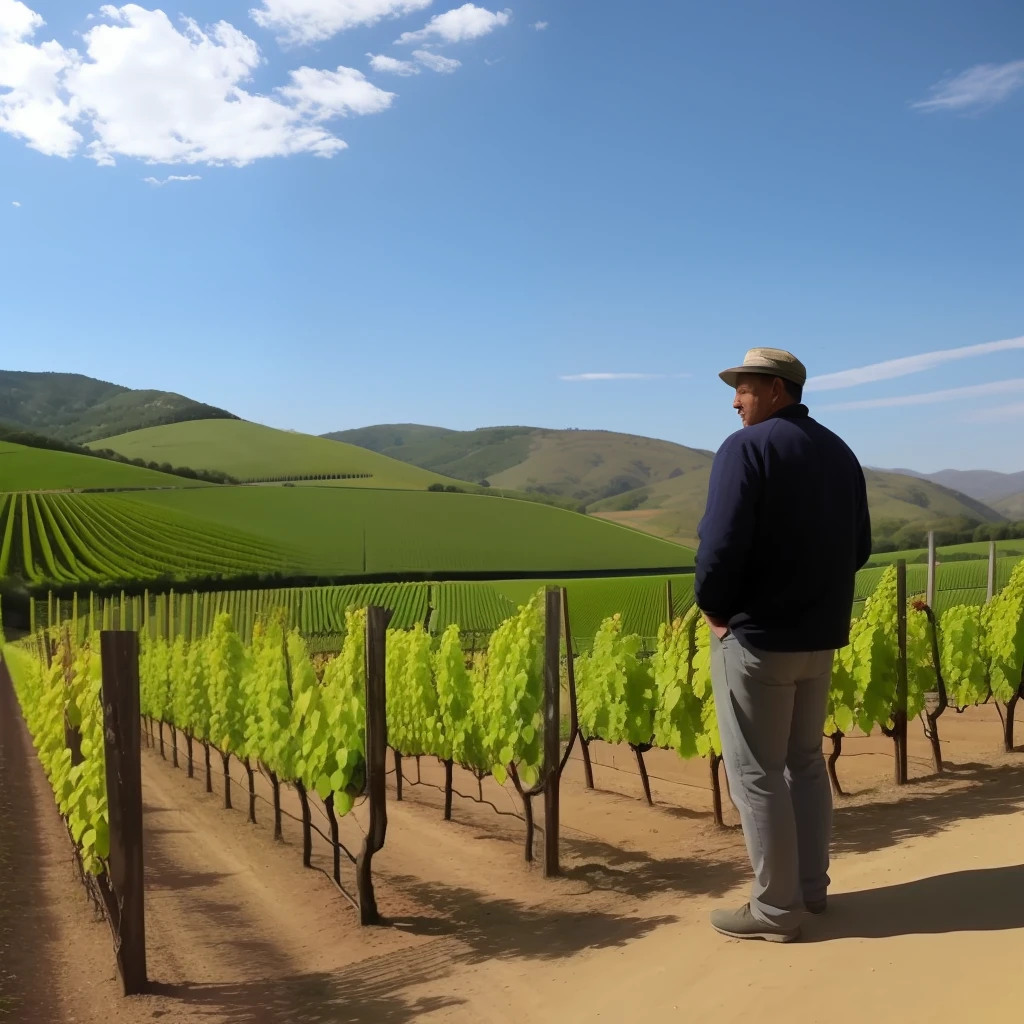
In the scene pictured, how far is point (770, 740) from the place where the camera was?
9.04 feet

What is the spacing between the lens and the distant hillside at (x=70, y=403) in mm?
127062

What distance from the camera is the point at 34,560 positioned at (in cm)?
3344

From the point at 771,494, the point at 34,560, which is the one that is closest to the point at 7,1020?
the point at 771,494

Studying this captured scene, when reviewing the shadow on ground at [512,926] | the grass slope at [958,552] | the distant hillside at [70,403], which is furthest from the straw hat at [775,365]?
the distant hillside at [70,403]

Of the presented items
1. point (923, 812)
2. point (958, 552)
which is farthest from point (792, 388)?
point (958, 552)

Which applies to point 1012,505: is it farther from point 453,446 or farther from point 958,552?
point 958,552

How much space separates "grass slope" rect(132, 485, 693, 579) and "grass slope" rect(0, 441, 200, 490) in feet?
14.3

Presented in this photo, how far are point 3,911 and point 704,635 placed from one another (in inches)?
201

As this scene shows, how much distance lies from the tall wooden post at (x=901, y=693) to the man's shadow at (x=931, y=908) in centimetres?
395

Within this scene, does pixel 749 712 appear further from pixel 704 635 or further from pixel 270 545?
pixel 270 545

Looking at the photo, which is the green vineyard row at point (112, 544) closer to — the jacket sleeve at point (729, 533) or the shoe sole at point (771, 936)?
the shoe sole at point (771, 936)

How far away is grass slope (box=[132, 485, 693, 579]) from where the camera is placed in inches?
1756

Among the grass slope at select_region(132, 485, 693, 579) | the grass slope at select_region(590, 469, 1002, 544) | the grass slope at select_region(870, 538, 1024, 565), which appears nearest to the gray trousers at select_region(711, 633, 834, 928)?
the grass slope at select_region(870, 538, 1024, 565)

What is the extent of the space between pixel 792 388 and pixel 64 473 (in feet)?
181
